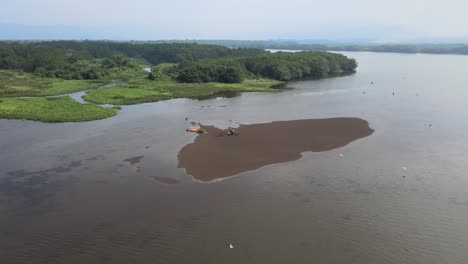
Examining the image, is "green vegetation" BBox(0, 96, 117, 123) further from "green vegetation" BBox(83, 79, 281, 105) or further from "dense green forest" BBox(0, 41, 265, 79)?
"dense green forest" BBox(0, 41, 265, 79)

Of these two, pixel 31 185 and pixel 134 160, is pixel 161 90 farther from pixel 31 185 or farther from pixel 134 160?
pixel 31 185

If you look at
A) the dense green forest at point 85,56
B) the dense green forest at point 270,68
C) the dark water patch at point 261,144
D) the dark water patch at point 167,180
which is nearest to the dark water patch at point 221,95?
the dense green forest at point 270,68

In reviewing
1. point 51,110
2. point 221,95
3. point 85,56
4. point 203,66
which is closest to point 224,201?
point 51,110

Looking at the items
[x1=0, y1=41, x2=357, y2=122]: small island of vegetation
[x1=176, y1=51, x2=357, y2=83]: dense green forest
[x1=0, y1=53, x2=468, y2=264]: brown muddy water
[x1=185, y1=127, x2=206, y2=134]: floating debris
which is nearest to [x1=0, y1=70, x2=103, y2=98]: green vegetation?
[x1=0, y1=41, x2=357, y2=122]: small island of vegetation

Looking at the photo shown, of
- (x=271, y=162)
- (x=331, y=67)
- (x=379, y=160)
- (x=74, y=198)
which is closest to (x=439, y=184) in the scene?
(x=379, y=160)

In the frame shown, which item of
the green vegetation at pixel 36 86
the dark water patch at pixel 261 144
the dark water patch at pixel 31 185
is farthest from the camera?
the green vegetation at pixel 36 86

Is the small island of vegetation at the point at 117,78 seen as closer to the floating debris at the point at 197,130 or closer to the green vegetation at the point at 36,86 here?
the green vegetation at the point at 36,86

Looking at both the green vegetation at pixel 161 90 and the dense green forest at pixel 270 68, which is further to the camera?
the dense green forest at pixel 270 68
